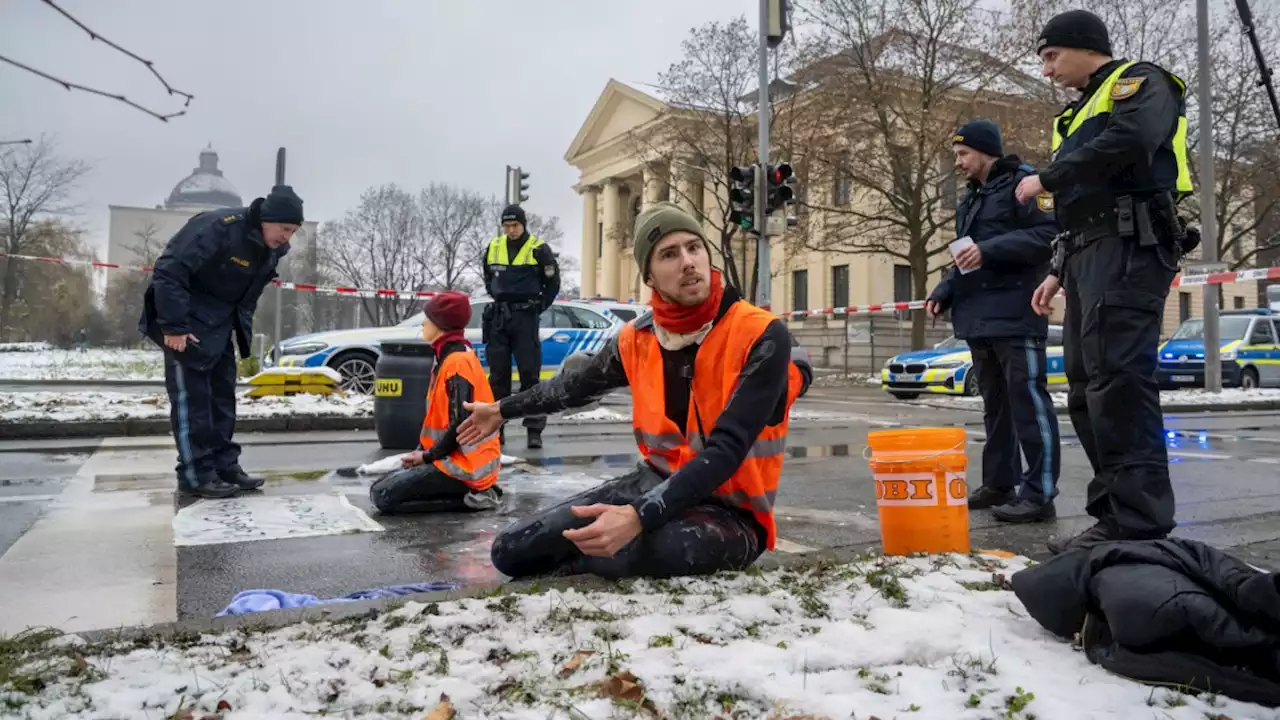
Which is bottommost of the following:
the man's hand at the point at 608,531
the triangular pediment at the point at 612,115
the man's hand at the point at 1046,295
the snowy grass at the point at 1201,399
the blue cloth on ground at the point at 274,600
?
the snowy grass at the point at 1201,399

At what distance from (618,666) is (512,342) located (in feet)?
20.5

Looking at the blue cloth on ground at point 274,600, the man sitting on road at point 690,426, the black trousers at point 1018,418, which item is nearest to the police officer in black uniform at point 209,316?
the blue cloth on ground at point 274,600

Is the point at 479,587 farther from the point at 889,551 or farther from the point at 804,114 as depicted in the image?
the point at 804,114

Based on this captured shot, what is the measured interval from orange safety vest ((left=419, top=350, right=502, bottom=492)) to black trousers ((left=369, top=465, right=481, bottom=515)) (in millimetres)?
60

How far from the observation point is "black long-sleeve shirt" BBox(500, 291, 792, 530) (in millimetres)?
2631

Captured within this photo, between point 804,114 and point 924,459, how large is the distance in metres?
26.2

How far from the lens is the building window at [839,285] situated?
42.7m

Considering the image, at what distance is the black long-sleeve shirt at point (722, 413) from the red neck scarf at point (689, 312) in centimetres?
7

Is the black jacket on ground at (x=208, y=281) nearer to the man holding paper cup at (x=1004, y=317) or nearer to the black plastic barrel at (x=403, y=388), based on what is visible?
the black plastic barrel at (x=403, y=388)

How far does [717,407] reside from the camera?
2945 mm

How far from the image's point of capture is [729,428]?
2727 mm

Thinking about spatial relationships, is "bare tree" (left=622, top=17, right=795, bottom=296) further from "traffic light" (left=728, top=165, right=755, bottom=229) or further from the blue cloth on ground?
A: the blue cloth on ground

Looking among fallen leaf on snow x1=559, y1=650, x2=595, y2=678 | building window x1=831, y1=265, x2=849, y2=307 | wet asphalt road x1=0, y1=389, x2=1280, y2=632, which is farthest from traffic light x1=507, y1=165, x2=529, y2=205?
building window x1=831, y1=265, x2=849, y2=307

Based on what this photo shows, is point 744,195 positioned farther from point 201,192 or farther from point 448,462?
point 201,192
